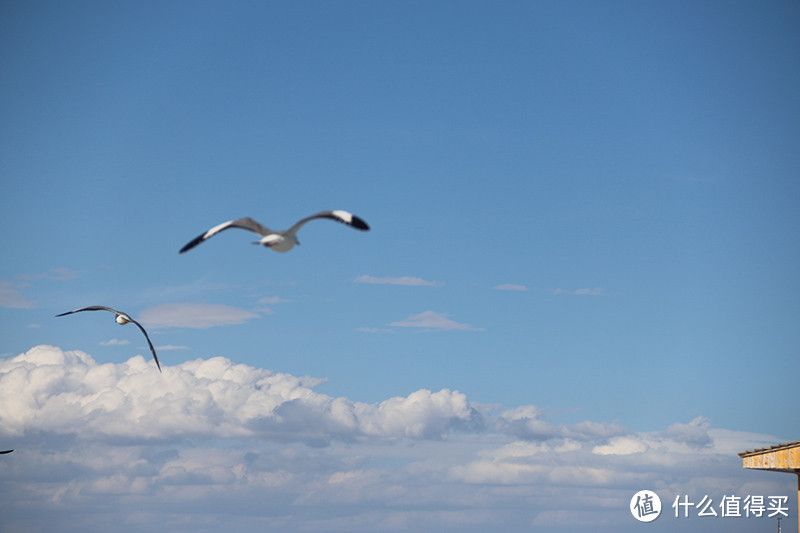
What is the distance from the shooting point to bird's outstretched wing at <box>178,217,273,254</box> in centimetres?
3403

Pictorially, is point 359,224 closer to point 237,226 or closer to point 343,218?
point 343,218

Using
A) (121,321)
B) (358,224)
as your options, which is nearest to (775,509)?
(358,224)

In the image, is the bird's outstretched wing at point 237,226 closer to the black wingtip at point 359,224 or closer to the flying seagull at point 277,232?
the flying seagull at point 277,232

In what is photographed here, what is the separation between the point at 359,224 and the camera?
98.4 feet

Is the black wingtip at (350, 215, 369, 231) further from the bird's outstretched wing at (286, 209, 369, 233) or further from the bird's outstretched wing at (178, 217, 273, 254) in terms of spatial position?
the bird's outstretched wing at (178, 217, 273, 254)

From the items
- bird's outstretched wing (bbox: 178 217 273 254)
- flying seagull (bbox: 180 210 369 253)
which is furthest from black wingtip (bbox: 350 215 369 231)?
bird's outstretched wing (bbox: 178 217 273 254)

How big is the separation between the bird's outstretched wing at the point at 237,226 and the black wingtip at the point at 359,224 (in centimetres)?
533

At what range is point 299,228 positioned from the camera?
32.8 m

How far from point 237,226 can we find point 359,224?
6450 mm

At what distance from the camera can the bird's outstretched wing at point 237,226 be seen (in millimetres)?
34031

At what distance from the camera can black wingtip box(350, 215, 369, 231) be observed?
2969 cm

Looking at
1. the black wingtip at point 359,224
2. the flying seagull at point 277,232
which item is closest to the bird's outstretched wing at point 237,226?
the flying seagull at point 277,232

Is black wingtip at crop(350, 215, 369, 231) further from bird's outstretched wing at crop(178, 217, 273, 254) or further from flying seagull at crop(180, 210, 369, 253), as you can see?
bird's outstretched wing at crop(178, 217, 273, 254)

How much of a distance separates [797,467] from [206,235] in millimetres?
26126
